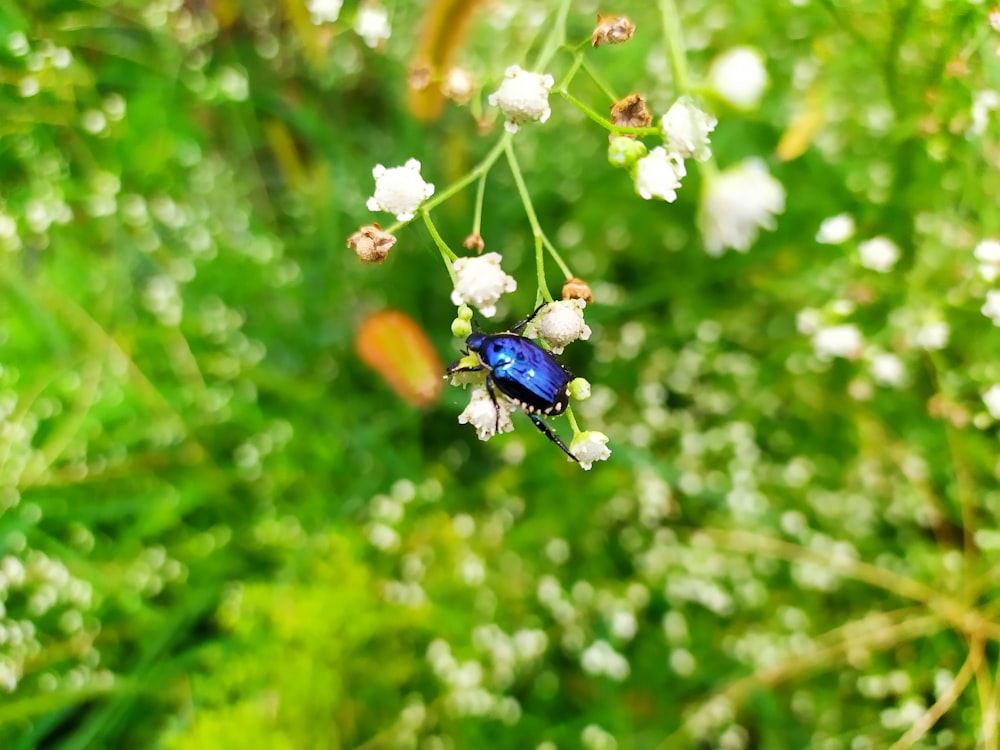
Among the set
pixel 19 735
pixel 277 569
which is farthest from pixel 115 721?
pixel 277 569

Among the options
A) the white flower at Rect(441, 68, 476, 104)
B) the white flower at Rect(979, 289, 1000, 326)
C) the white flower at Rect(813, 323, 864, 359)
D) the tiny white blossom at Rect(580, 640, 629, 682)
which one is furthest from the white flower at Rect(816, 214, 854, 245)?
the tiny white blossom at Rect(580, 640, 629, 682)

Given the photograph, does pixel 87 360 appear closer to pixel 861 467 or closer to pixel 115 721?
pixel 115 721

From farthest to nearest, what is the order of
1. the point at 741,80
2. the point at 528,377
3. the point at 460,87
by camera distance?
the point at 460,87, the point at 528,377, the point at 741,80

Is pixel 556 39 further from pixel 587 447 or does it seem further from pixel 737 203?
pixel 587 447

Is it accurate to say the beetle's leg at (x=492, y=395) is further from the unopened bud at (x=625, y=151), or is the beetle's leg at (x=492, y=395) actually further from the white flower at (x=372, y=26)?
the white flower at (x=372, y=26)

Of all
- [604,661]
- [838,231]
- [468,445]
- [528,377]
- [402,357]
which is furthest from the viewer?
[468,445]

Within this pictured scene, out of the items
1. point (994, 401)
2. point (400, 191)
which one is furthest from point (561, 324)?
point (994, 401)
